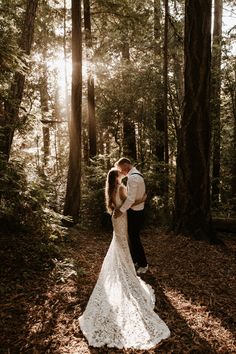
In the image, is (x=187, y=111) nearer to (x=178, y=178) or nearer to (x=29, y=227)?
(x=178, y=178)

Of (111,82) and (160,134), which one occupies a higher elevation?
(111,82)

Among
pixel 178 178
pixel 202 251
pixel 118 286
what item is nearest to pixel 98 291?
pixel 118 286

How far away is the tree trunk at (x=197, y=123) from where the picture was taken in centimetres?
773

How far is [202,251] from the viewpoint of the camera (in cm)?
710

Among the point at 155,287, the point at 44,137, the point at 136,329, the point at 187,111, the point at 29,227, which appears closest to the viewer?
the point at 136,329

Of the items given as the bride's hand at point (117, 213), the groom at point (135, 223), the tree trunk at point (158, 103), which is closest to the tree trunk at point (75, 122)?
the groom at point (135, 223)

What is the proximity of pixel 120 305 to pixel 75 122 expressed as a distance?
20.8 ft

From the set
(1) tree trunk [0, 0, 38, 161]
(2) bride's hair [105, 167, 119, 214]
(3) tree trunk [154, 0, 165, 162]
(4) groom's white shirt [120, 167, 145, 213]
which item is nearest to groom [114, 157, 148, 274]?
(4) groom's white shirt [120, 167, 145, 213]

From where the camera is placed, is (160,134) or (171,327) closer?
(171,327)

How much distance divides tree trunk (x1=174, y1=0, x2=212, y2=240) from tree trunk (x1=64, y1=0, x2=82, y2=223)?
10.8 feet

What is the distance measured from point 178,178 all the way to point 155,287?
122 inches

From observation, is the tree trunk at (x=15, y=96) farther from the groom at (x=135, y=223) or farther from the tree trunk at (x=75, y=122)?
the groom at (x=135, y=223)

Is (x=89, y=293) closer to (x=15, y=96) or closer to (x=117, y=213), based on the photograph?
(x=117, y=213)

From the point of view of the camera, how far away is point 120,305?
4621 mm
